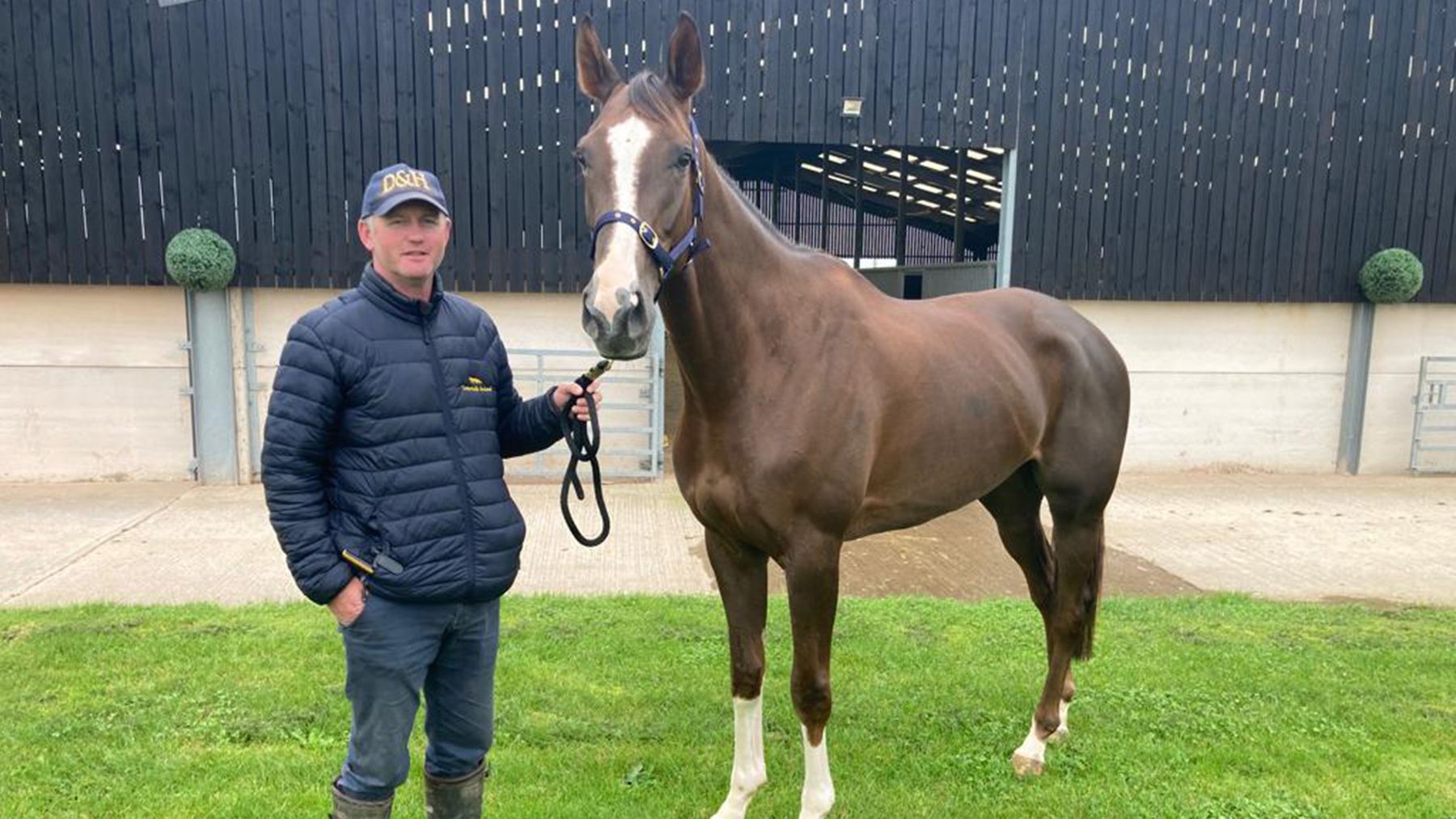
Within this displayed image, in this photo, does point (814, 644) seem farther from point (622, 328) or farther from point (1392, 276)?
point (1392, 276)

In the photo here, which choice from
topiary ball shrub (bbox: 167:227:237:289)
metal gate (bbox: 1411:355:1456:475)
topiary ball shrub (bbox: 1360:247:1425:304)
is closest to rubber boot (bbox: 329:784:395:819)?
topiary ball shrub (bbox: 167:227:237:289)

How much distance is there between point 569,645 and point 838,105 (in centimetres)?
599

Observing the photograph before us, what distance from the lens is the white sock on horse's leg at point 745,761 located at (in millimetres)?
2703

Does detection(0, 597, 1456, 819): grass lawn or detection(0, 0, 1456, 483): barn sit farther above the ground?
detection(0, 0, 1456, 483): barn

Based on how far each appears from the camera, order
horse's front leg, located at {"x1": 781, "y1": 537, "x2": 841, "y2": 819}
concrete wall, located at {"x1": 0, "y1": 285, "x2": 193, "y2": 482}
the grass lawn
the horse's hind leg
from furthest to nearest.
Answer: concrete wall, located at {"x1": 0, "y1": 285, "x2": 193, "y2": 482} → the horse's hind leg → the grass lawn → horse's front leg, located at {"x1": 781, "y1": 537, "x2": 841, "y2": 819}

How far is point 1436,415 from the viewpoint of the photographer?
8953 millimetres

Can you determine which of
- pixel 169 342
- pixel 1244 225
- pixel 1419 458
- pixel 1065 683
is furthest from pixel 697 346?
pixel 1419 458

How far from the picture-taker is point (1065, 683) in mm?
3256

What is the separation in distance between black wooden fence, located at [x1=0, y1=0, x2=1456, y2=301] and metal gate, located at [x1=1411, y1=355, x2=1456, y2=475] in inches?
30.3

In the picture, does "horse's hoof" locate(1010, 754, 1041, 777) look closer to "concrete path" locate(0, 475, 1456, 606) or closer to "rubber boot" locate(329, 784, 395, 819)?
"concrete path" locate(0, 475, 1456, 606)

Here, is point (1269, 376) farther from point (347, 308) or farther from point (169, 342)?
point (169, 342)

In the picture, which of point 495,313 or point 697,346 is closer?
point 697,346

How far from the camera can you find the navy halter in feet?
6.31

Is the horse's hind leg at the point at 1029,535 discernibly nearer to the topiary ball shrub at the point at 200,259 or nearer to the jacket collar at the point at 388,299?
the jacket collar at the point at 388,299
